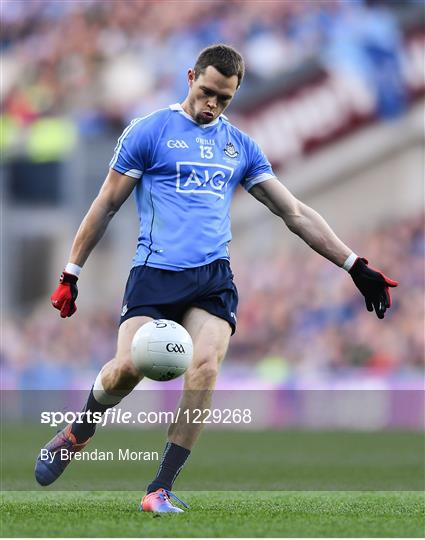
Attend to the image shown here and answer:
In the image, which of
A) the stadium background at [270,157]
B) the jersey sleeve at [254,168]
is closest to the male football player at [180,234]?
the jersey sleeve at [254,168]

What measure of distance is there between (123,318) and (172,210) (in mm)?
576

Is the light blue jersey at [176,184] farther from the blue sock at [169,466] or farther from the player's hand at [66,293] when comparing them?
the blue sock at [169,466]

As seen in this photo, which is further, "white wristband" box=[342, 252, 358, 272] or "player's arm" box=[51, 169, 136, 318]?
"white wristband" box=[342, 252, 358, 272]

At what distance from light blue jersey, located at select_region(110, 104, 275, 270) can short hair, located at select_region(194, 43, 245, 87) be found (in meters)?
0.32

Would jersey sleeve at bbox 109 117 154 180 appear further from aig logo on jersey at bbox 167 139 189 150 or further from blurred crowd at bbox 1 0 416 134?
blurred crowd at bbox 1 0 416 134

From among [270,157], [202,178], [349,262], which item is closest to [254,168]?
[202,178]

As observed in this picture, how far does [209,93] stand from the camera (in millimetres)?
6742

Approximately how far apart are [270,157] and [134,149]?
1827cm

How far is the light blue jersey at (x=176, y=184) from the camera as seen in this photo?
6844 mm

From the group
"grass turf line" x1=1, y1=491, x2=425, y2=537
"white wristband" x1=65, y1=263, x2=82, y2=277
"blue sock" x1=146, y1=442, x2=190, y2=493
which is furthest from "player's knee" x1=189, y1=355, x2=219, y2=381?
"white wristband" x1=65, y1=263, x2=82, y2=277

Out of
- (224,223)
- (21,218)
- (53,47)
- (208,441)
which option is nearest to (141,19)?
(53,47)

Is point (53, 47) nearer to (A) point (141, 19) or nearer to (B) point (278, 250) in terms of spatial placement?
(A) point (141, 19)

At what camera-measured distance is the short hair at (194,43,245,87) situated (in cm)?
667

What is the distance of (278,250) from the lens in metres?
24.0
